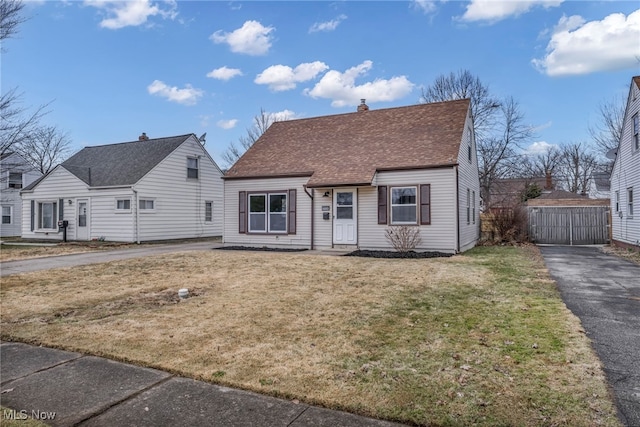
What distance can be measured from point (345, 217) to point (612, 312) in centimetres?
965

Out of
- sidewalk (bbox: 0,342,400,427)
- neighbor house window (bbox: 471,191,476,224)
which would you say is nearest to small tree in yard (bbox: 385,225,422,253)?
neighbor house window (bbox: 471,191,476,224)

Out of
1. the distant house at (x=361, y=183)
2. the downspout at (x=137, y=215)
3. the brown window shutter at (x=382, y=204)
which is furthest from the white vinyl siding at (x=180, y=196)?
the brown window shutter at (x=382, y=204)

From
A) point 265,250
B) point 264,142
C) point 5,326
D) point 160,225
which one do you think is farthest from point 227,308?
point 160,225

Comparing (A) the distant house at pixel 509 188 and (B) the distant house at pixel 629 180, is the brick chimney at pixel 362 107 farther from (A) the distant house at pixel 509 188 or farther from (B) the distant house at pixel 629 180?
(A) the distant house at pixel 509 188

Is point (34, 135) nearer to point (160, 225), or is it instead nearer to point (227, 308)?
point (160, 225)

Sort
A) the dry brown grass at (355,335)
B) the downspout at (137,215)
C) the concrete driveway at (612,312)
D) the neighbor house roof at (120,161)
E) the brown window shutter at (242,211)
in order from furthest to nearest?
the neighbor house roof at (120,161), the downspout at (137,215), the brown window shutter at (242,211), the concrete driveway at (612,312), the dry brown grass at (355,335)

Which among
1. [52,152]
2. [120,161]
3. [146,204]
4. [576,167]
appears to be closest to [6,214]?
[52,152]

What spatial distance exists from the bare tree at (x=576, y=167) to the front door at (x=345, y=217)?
3730cm

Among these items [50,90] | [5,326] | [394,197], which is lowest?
[5,326]

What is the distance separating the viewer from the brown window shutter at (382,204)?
548 inches

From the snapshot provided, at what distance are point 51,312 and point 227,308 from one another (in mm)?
2665

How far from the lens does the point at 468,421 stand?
2.66 meters

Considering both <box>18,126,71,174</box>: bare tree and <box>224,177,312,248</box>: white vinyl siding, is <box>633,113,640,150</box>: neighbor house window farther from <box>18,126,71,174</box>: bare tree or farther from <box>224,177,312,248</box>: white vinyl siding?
<box>18,126,71,174</box>: bare tree

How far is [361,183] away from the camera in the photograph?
44.1 ft
